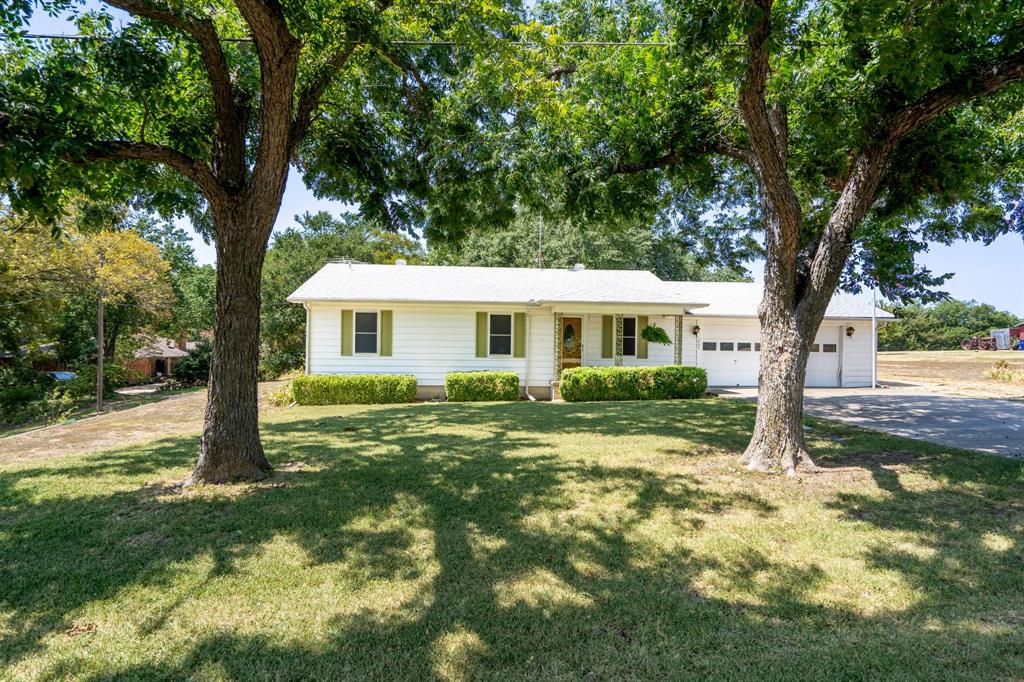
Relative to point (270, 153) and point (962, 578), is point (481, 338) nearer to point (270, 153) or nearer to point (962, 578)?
point (270, 153)

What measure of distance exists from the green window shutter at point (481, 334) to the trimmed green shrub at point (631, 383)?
2.51 metres

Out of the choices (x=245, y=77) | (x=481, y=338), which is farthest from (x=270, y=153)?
(x=481, y=338)

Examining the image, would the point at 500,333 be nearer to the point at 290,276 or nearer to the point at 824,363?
the point at 824,363

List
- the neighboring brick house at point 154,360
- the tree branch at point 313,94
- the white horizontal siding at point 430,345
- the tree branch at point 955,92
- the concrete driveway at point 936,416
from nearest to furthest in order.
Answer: the tree branch at point 955,92, the tree branch at point 313,94, the concrete driveway at point 936,416, the white horizontal siding at point 430,345, the neighboring brick house at point 154,360

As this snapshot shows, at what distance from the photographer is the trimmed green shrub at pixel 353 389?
12984 mm

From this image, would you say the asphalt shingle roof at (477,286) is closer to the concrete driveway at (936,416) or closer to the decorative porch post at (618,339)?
the decorative porch post at (618,339)

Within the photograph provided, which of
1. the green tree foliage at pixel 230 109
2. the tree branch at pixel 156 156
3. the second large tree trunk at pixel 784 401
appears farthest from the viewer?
the second large tree trunk at pixel 784 401

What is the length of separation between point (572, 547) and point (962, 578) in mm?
2616

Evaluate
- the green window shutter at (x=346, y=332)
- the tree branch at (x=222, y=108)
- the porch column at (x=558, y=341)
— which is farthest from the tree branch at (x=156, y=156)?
the porch column at (x=558, y=341)

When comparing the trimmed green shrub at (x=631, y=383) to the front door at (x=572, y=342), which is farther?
the front door at (x=572, y=342)

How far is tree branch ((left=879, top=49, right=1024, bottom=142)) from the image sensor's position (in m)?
5.00

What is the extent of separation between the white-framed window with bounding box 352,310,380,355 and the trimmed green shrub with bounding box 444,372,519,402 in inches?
94.9

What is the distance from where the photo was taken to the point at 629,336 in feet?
52.4

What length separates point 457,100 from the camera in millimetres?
7645
